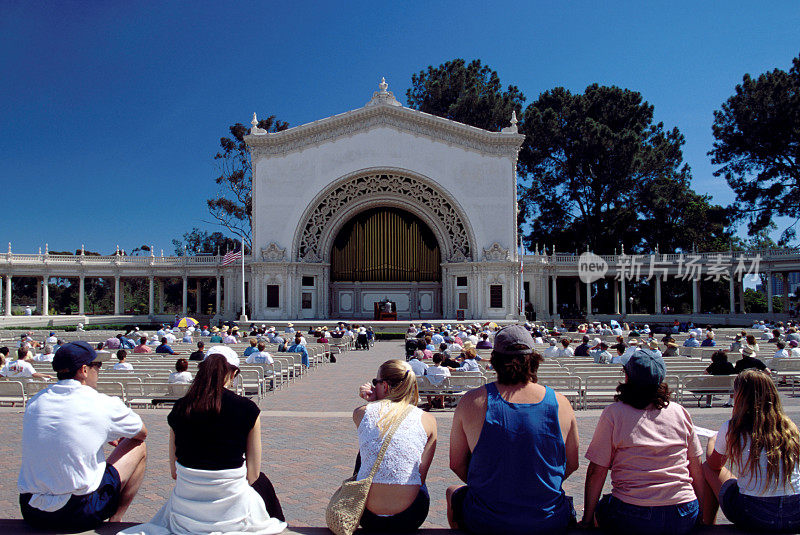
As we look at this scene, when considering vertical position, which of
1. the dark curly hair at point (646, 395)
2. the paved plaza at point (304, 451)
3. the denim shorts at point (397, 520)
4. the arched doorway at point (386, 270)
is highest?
the arched doorway at point (386, 270)

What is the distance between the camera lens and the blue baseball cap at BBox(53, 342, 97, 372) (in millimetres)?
4562

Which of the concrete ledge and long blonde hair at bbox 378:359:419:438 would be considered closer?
the concrete ledge

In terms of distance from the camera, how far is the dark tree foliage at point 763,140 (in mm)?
47812

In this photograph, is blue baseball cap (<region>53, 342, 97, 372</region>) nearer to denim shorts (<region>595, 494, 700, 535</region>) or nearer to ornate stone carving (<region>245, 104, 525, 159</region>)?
denim shorts (<region>595, 494, 700, 535</region>)

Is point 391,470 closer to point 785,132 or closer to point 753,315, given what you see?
point 753,315

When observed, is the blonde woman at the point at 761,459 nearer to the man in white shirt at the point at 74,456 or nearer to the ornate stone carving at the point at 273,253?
the man in white shirt at the point at 74,456

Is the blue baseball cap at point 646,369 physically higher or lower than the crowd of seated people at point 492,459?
higher

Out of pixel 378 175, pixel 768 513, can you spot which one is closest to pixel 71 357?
pixel 768 513

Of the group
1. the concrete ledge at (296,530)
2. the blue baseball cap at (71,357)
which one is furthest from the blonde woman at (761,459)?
the blue baseball cap at (71,357)

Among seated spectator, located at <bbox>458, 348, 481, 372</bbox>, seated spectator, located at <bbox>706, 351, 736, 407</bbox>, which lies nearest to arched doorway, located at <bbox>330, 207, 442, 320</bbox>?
seated spectator, located at <bbox>458, 348, 481, 372</bbox>

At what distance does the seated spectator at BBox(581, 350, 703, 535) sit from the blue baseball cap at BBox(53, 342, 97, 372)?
3.86 m

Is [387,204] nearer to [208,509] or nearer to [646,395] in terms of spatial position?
[646,395]

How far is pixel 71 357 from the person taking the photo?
15.1 feet

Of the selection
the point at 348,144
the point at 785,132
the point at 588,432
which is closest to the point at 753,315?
the point at 785,132
